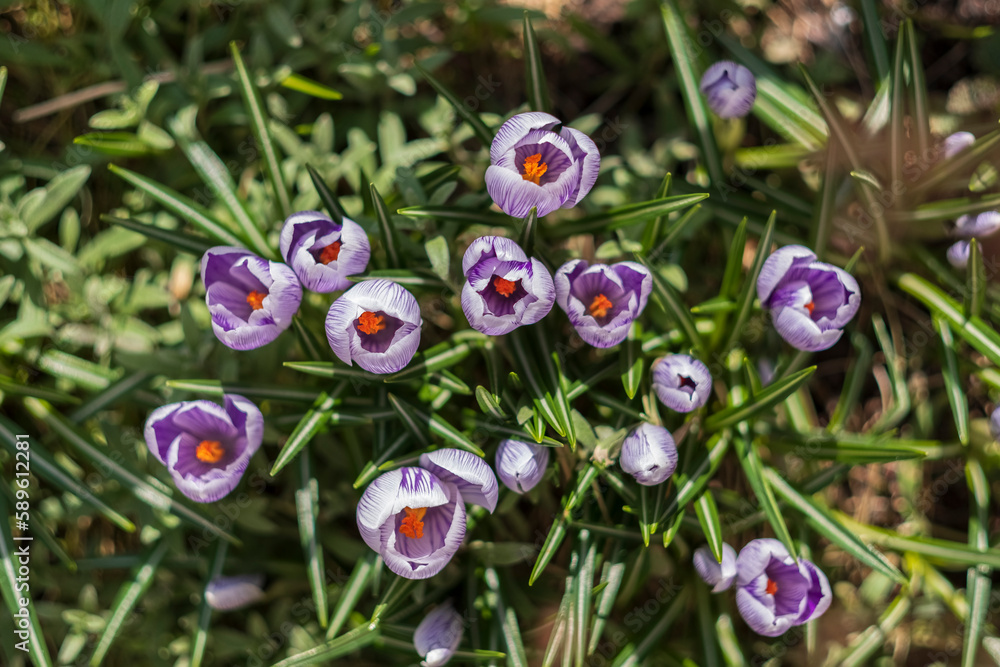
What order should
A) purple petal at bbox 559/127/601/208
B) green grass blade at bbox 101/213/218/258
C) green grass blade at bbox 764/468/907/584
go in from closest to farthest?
purple petal at bbox 559/127/601/208
green grass blade at bbox 764/468/907/584
green grass blade at bbox 101/213/218/258

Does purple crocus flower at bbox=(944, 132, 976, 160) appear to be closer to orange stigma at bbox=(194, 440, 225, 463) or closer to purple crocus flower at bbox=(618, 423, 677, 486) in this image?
purple crocus flower at bbox=(618, 423, 677, 486)

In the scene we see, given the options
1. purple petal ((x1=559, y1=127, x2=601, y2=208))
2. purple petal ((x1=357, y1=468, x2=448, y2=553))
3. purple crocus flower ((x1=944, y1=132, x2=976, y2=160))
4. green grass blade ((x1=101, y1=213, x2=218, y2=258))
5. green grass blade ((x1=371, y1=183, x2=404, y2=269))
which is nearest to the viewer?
purple petal ((x1=357, y1=468, x2=448, y2=553))

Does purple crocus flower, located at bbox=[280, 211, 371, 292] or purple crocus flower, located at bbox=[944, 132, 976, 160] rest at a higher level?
purple crocus flower, located at bbox=[280, 211, 371, 292]

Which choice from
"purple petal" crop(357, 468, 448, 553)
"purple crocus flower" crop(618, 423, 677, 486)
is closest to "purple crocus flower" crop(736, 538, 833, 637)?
"purple crocus flower" crop(618, 423, 677, 486)

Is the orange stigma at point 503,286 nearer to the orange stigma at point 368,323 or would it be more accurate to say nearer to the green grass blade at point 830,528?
the orange stigma at point 368,323

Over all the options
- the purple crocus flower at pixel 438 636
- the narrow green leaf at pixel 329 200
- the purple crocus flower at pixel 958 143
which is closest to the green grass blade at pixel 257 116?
the narrow green leaf at pixel 329 200

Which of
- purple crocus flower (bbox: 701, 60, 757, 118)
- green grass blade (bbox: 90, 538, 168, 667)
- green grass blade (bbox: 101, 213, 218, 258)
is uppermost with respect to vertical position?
purple crocus flower (bbox: 701, 60, 757, 118)
